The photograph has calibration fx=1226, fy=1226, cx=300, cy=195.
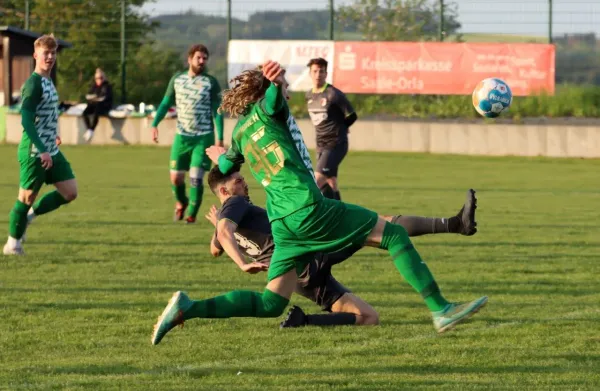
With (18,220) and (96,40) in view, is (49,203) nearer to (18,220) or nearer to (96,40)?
(18,220)

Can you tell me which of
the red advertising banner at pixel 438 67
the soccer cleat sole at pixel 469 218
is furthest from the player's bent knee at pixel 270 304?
the red advertising banner at pixel 438 67

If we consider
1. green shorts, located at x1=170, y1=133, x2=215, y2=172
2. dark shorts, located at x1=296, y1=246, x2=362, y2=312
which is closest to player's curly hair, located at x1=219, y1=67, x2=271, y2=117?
dark shorts, located at x1=296, y1=246, x2=362, y2=312

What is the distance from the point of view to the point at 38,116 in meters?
11.6

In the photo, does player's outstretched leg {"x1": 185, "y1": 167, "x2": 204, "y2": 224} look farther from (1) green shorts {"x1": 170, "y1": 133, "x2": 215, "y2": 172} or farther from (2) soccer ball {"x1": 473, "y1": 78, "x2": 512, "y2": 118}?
(2) soccer ball {"x1": 473, "y1": 78, "x2": 512, "y2": 118}

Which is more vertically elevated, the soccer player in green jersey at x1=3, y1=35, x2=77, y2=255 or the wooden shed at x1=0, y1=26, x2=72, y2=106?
the wooden shed at x1=0, y1=26, x2=72, y2=106

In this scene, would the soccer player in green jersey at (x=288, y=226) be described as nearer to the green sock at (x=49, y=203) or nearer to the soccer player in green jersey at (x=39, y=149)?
the soccer player in green jersey at (x=39, y=149)

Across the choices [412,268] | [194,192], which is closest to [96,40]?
[194,192]

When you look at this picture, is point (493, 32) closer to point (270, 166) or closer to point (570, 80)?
point (570, 80)

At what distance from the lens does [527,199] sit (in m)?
18.9

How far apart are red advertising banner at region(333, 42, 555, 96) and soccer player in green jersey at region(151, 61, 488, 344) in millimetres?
22672

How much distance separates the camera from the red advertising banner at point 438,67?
96.3 feet

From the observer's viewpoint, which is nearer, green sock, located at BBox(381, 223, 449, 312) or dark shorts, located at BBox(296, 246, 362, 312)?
green sock, located at BBox(381, 223, 449, 312)

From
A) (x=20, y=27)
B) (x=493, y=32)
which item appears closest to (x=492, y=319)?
(x=493, y=32)

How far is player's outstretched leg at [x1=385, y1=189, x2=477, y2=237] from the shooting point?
298 inches
